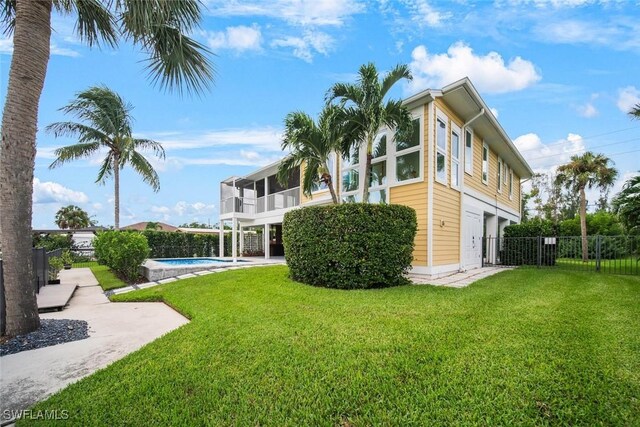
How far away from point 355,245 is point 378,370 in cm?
446

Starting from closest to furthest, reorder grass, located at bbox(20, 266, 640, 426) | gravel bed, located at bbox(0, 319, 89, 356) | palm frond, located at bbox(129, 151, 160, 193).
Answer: grass, located at bbox(20, 266, 640, 426), gravel bed, located at bbox(0, 319, 89, 356), palm frond, located at bbox(129, 151, 160, 193)

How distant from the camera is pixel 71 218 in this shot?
2692cm

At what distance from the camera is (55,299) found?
6.84m

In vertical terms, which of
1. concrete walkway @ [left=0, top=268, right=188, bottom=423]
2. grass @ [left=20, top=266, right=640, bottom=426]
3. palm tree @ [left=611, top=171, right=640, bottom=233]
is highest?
palm tree @ [left=611, top=171, right=640, bottom=233]

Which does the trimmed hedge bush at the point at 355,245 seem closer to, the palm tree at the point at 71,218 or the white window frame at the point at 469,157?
the white window frame at the point at 469,157

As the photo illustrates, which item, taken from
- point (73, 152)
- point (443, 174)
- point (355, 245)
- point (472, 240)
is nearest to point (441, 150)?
point (443, 174)

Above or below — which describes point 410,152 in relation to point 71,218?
above

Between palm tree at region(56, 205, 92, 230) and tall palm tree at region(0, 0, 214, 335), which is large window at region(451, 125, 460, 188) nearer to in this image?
tall palm tree at region(0, 0, 214, 335)

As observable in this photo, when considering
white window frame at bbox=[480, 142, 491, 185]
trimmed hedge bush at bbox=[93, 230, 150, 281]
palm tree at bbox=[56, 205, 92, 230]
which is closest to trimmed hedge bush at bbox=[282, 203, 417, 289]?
trimmed hedge bush at bbox=[93, 230, 150, 281]

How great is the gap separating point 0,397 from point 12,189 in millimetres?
2737

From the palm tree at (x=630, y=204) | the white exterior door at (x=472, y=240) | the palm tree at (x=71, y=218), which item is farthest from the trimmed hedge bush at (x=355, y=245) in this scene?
the palm tree at (x=71, y=218)

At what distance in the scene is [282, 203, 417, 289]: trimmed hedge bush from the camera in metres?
7.38

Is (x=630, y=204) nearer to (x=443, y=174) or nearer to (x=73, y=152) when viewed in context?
(x=443, y=174)

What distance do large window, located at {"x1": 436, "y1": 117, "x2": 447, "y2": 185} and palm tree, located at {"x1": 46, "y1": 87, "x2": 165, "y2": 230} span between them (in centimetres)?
Result: 1484
